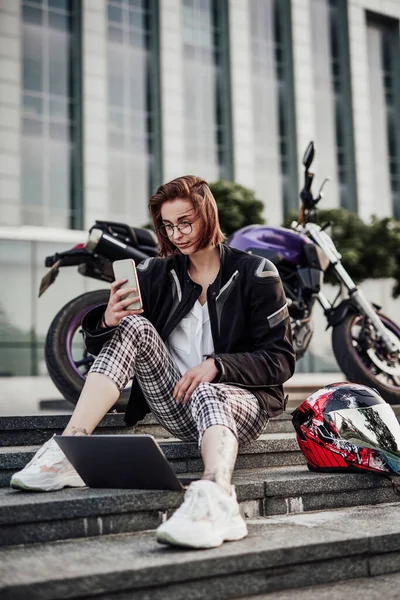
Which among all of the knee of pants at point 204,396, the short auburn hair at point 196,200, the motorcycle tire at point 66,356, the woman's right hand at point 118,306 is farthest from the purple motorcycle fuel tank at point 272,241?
the knee of pants at point 204,396

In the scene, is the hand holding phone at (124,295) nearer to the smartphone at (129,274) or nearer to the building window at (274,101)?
the smartphone at (129,274)

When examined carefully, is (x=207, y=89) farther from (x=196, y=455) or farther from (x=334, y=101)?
(x=196, y=455)

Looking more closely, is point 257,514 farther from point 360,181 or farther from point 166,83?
point 360,181

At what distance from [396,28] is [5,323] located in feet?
69.1

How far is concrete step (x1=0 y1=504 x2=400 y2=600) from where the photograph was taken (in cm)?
188

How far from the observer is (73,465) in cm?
254

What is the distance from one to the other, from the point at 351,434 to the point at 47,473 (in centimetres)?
123

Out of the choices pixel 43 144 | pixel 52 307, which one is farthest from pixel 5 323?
pixel 43 144

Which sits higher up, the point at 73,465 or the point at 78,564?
the point at 73,465

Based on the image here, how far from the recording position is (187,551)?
2098 mm

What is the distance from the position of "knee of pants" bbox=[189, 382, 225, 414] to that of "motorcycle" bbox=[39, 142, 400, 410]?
1.58 m

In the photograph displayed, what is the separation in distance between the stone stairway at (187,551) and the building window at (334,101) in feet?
78.1

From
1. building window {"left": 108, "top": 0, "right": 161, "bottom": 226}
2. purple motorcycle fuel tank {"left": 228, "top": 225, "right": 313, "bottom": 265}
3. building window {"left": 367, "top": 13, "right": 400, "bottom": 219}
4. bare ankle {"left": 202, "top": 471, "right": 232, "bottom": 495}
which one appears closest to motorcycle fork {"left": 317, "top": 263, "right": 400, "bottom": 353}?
purple motorcycle fuel tank {"left": 228, "top": 225, "right": 313, "bottom": 265}

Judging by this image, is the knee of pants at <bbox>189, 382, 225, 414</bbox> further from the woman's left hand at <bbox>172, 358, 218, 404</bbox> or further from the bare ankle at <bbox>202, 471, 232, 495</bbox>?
the bare ankle at <bbox>202, 471, 232, 495</bbox>
